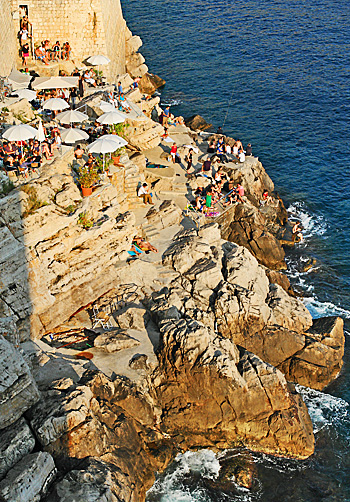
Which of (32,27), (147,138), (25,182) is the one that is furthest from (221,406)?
(32,27)

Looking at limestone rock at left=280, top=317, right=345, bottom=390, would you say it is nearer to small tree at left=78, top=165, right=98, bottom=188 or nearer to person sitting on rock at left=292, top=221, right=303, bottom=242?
person sitting on rock at left=292, top=221, right=303, bottom=242

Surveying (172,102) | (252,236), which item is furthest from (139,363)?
(172,102)

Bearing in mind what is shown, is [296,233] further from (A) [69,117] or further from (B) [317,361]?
(A) [69,117]

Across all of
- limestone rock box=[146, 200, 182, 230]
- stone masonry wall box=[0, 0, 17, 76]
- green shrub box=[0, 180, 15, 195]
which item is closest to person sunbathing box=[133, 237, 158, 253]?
limestone rock box=[146, 200, 182, 230]

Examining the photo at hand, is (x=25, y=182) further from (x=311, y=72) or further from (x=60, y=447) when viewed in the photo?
(x=311, y=72)

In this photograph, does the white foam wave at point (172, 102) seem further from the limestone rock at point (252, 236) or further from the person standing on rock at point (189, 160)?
the limestone rock at point (252, 236)
